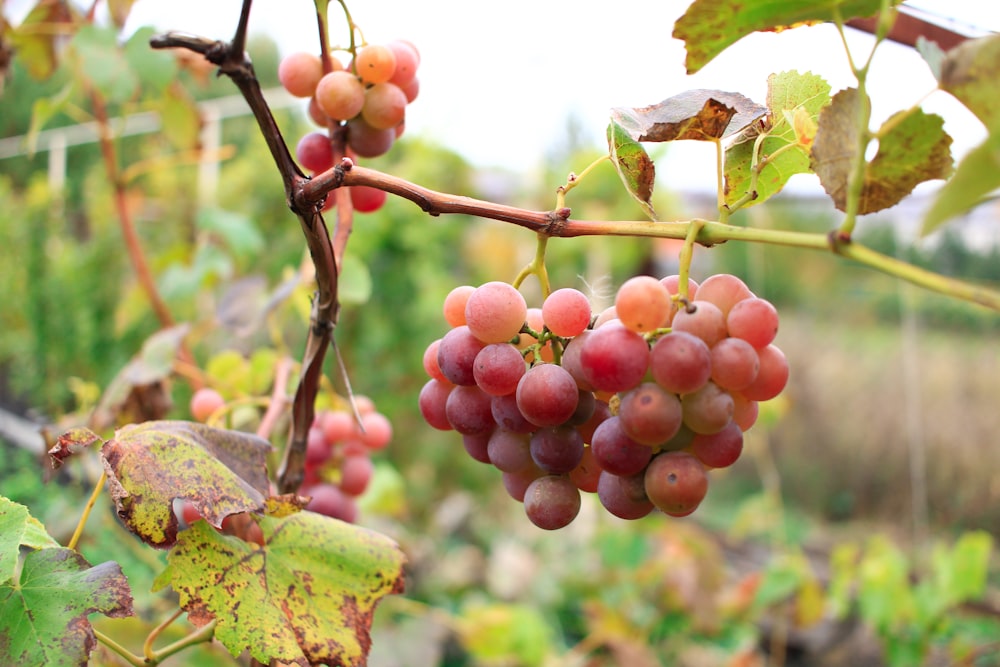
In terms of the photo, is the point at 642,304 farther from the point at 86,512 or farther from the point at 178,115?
the point at 178,115

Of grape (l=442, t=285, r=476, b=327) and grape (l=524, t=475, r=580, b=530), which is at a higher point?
grape (l=442, t=285, r=476, b=327)

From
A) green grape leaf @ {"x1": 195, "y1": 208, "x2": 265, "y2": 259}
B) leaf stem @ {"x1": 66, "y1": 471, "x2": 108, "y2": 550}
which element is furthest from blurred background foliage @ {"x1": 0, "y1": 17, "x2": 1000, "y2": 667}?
leaf stem @ {"x1": 66, "y1": 471, "x2": 108, "y2": 550}

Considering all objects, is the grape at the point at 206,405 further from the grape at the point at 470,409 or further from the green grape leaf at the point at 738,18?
the green grape leaf at the point at 738,18

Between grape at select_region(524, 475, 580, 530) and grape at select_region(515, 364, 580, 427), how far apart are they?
39 millimetres

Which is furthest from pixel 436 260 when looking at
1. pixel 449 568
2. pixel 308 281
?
pixel 308 281

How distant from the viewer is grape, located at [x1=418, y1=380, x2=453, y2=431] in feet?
1.16

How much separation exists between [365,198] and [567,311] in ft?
0.61

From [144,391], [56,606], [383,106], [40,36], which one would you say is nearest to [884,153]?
[383,106]

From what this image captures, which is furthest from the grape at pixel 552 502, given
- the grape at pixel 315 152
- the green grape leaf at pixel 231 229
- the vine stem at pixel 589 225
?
the green grape leaf at pixel 231 229

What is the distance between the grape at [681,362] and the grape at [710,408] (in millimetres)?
11

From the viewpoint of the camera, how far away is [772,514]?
6.21 ft

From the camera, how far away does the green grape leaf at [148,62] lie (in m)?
0.70

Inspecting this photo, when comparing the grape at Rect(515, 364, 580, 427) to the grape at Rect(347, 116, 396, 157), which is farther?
the grape at Rect(347, 116, 396, 157)

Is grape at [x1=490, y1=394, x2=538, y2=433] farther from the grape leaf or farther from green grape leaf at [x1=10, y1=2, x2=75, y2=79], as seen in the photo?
green grape leaf at [x1=10, y1=2, x2=75, y2=79]
